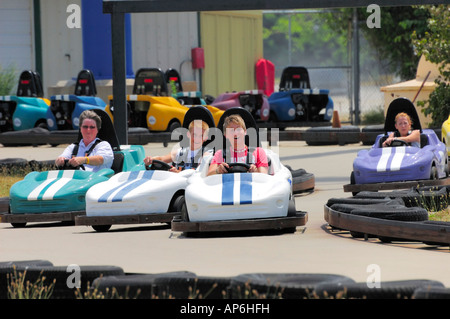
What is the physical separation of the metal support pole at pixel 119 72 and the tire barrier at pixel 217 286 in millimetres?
6373

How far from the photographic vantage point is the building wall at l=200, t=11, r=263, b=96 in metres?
25.7

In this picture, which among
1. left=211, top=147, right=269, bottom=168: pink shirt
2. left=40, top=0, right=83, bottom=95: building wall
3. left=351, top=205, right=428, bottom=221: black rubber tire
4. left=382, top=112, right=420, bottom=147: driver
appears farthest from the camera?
left=40, top=0, right=83, bottom=95: building wall

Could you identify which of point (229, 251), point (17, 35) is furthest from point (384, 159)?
point (17, 35)

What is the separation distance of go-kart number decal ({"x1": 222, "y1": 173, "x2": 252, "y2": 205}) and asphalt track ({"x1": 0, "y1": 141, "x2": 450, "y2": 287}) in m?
0.25

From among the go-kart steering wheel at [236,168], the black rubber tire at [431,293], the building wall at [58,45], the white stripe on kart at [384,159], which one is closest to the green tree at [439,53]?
the white stripe on kart at [384,159]

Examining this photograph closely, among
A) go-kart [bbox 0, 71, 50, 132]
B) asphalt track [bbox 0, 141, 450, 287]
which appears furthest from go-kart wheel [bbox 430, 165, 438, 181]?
go-kart [bbox 0, 71, 50, 132]

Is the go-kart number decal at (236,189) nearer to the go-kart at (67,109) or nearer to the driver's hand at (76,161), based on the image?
the driver's hand at (76,161)

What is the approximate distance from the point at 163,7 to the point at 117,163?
8.44ft

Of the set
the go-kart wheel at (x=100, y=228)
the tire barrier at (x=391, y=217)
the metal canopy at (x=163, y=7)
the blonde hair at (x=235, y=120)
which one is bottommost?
the go-kart wheel at (x=100, y=228)

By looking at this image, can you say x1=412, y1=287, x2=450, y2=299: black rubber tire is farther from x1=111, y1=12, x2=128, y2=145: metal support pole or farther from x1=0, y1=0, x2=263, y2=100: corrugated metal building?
x1=0, y1=0, x2=263, y2=100: corrugated metal building

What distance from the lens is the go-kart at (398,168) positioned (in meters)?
9.49

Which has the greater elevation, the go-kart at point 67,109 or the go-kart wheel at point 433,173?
the go-kart at point 67,109
